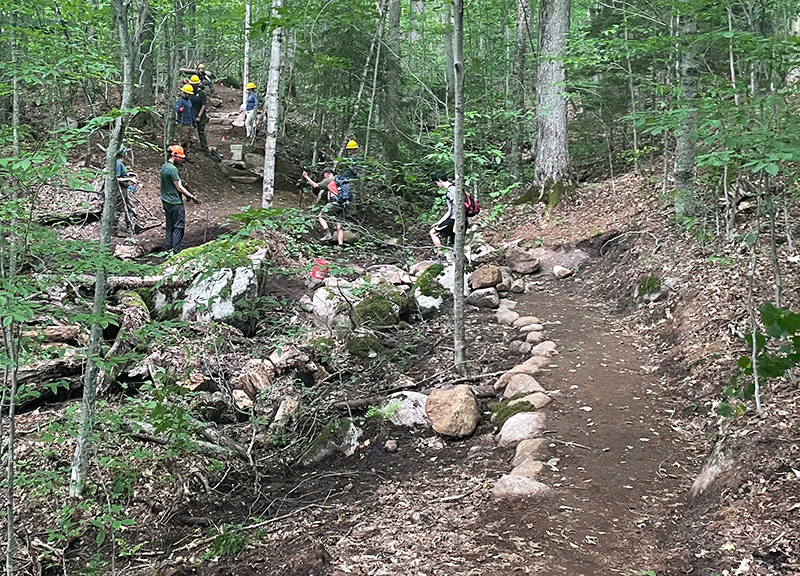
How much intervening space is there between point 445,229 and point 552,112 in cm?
380

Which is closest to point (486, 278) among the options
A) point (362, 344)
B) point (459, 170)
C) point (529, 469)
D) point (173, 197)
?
point (362, 344)

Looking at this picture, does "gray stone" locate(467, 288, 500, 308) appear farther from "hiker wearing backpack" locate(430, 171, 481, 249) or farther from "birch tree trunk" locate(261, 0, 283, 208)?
"birch tree trunk" locate(261, 0, 283, 208)

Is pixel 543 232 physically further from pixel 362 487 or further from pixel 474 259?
pixel 362 487

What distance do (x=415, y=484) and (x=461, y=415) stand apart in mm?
819

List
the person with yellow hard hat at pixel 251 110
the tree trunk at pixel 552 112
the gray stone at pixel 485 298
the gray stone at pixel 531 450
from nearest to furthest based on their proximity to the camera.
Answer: the gray stone at pixel 531 450
the gray stone at pixel 485 298
the tree trunk at pixel 552 112
the person with yellow hard hat at pixel 251 110

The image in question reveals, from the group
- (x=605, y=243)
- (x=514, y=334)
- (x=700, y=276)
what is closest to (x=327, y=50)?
(x=605, y=243)

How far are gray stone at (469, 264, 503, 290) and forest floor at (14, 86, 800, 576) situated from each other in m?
1.17

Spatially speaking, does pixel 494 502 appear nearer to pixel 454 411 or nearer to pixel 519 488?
pixel 519 488

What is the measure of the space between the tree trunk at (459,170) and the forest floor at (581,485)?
1.49ft

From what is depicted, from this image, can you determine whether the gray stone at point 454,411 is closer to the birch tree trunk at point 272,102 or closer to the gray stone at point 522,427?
the gray stone at point 522,427

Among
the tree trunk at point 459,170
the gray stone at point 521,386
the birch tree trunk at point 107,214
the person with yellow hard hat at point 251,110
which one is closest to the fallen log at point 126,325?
the birch tree trunk at point 107,214

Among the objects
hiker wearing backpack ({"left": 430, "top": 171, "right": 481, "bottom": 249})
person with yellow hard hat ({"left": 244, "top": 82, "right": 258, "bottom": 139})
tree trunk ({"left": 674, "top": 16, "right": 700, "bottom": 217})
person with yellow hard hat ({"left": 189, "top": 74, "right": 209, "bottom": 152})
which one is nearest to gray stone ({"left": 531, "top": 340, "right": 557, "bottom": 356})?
hiker wearing backpack ({"left": 430, "top": 171, "right": 481, "bottom": 249})

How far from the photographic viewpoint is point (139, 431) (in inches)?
199

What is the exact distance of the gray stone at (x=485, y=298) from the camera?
7.96m
